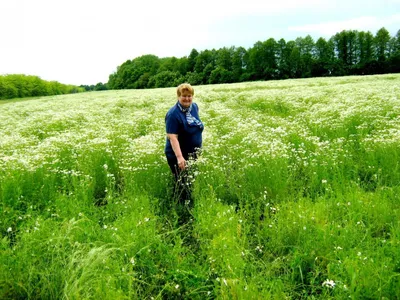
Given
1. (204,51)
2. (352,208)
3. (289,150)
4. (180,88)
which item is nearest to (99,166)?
(180,88)

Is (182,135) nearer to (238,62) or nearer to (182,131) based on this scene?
(182,131)

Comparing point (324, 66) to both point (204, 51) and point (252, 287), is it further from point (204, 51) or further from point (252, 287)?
point (252, 287)

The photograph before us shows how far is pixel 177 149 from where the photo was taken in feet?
17.5

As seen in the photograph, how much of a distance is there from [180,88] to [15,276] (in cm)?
374

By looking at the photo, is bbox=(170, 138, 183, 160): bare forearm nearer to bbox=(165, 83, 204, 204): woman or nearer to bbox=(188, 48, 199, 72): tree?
bbox=(165, 83, 204, 204): woman

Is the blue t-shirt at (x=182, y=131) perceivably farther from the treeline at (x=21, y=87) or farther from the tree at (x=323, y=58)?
the tree at (x=323, y=58)

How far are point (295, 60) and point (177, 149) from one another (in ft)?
275

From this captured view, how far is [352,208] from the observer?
13.2 ft

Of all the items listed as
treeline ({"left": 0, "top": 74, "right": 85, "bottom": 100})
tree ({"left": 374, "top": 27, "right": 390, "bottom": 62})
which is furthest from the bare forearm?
tree ({"left": 374, "top": 27, "right": 390, "bottom": 62})

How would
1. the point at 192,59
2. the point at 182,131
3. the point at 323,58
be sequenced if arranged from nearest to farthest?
the point at 182,131, the point at 323,58, the point at 192,59

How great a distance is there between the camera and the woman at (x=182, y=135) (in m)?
5.35

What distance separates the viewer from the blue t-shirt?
17.8 ft

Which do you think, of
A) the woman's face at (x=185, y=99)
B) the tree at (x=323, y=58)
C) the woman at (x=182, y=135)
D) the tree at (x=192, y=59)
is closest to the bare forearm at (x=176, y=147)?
the woman at (x=182, y=135)

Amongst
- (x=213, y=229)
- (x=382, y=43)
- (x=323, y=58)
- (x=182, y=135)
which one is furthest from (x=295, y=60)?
(x=213, y=229)
